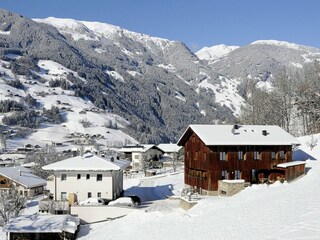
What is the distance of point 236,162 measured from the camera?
4984 centimetres

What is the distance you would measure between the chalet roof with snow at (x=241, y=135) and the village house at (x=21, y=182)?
39252mm

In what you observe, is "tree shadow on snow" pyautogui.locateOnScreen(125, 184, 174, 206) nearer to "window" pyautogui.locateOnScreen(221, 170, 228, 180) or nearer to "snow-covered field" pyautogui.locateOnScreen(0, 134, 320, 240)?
"window" pyautogui.locateOnScreen(221, 170, 228, 180)

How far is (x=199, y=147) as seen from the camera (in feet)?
171

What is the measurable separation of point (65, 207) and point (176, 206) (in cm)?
1138

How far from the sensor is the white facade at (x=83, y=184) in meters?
52.2

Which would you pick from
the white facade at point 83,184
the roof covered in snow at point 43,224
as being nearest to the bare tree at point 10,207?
the roof covered in snow at point 43,224

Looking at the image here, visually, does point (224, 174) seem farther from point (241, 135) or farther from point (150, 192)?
point (150, 192)

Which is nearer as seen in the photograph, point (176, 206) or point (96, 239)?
point (96, 239)

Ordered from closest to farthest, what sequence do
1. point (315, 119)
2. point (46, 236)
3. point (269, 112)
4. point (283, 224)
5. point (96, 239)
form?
1. point (283, 224)
2. point (96, 239)
3. point (46, 236)
4. point (315, 119)
5. point (269, 112)

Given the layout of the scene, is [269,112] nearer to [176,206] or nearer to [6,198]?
[176,206]

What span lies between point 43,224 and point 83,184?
14.8m

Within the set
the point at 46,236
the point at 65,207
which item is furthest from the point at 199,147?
the point at 46,236

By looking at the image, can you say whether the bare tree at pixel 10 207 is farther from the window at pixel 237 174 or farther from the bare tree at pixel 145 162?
the bare tree at pixel 145 162

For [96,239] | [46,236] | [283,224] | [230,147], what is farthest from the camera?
[230,147]
